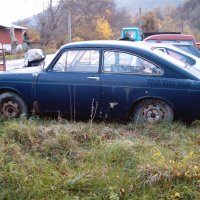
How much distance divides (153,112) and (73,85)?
141cm

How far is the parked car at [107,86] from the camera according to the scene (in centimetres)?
568

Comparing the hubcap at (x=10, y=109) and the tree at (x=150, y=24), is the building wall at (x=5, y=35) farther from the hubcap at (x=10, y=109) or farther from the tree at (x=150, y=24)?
the hubcap at (x=10, y=109)

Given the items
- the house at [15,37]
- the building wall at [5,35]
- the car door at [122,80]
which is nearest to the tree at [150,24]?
the house at [15,37]

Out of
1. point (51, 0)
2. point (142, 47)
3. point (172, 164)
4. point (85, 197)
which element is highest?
point (51, 0)

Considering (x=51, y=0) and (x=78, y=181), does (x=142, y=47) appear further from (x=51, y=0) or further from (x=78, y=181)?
(x=51, y=0)

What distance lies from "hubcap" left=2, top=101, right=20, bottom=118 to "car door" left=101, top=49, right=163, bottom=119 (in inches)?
63.0

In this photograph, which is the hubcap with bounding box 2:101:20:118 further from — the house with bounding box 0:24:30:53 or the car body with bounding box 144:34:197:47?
the house with bounding box 0:24:30:53

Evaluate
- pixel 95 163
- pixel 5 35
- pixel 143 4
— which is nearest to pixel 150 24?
pixel 5 35

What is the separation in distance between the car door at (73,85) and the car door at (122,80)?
0.50 feet

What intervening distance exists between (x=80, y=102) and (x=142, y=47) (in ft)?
4.64

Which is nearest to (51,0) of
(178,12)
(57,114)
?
(178,12)

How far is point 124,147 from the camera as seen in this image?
4.38m

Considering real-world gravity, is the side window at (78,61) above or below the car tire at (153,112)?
above

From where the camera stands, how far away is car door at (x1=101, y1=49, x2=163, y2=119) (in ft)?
18.9
